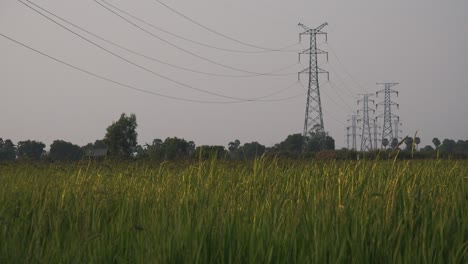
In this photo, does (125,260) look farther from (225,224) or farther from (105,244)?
(225,224)

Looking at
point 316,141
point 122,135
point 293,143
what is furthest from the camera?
point 293,143

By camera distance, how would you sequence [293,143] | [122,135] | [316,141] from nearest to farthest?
[316,141]
[122,135]
[293,143]

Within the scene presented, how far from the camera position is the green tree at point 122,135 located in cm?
7094

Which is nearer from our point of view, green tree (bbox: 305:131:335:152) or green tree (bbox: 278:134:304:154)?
green tree (bbox: 305:131:335:152)

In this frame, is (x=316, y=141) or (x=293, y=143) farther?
(x=293, y=143)

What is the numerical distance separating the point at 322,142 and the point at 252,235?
48.4 metres

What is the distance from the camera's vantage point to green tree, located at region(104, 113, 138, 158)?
233ft

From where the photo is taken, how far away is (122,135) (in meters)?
72.9

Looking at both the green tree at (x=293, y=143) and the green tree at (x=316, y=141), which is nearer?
the green tree at (x=316, y=141)

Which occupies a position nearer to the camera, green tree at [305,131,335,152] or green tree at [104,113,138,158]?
green tree at [305,131,335,152]

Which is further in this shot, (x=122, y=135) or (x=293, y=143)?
(x=293, y=143)

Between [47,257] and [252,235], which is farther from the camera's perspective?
[47,257]

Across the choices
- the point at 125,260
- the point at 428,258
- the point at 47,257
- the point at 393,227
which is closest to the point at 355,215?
the point at 393,227

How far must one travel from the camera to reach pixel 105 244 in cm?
517
